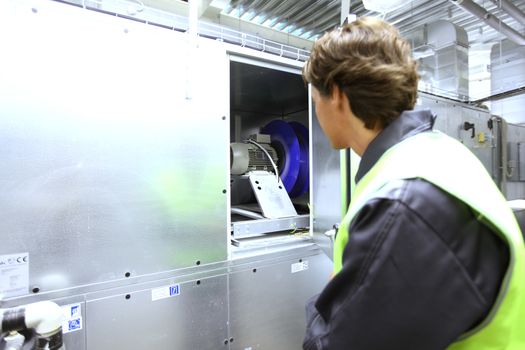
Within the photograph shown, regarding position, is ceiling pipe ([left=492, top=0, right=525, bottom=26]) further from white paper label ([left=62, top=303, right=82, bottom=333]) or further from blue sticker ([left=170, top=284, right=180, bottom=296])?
white paper label ([left=62, top=303, right=82, bottom=333])

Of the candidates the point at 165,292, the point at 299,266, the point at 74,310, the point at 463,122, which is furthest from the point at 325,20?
the point at 74,310

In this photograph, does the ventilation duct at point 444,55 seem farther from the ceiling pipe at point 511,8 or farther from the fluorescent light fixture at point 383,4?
the fluorescent light fixture at point 383,4

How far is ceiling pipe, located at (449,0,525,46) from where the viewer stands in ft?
5.29

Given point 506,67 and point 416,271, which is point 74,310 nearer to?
point 416,271

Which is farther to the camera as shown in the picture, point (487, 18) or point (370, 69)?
point (487, 18)

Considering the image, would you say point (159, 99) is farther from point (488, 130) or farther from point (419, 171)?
point (488, 130)

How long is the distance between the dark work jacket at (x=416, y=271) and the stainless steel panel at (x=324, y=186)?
840 mm

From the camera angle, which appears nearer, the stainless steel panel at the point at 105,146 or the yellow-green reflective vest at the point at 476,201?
the yellow-green reflective vest at the point at 476,201

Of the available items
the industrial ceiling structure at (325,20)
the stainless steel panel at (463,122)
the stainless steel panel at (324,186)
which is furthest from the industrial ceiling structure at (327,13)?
the stainless steel panel at (324,186)

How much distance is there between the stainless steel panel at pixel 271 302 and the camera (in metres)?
1.00

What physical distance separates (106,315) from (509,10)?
8.31ft

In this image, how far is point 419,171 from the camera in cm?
38

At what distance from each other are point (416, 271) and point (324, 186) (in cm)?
92

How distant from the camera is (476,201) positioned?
361 millimetres
